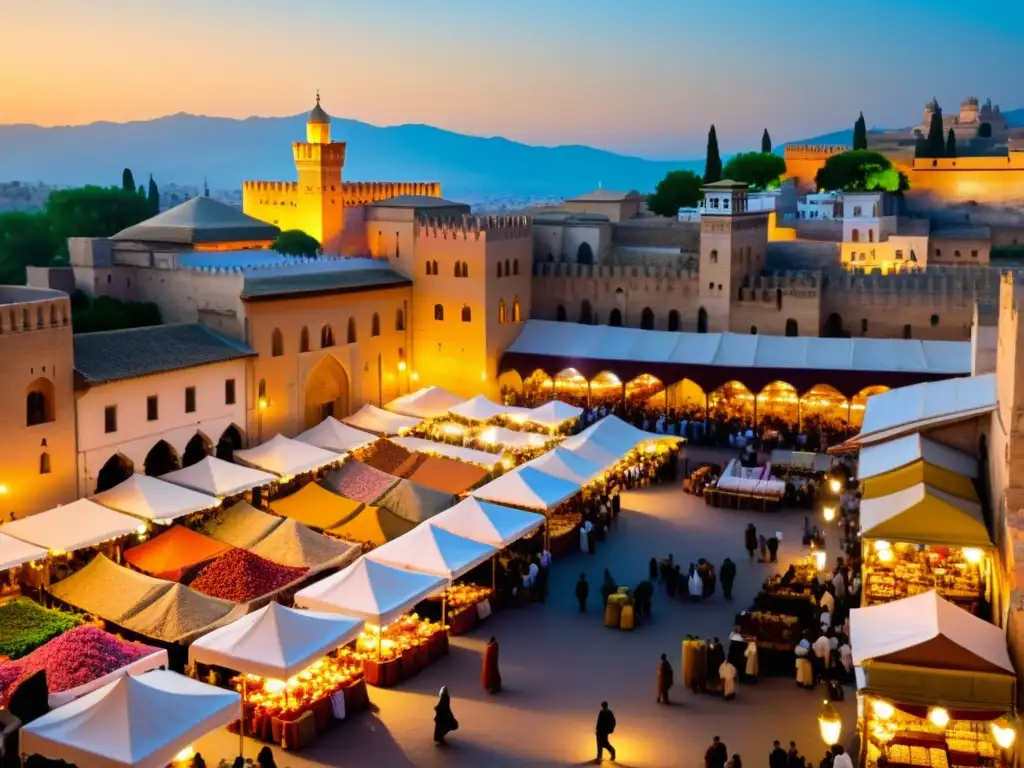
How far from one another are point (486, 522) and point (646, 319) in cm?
1815

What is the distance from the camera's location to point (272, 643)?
14977 mm

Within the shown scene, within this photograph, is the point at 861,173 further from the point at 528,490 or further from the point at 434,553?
the point at 434,553

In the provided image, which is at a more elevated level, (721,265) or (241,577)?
(721,265)

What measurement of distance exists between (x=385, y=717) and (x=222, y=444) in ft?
43.3

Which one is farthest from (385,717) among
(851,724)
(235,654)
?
(851,724)

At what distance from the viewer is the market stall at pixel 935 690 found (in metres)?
13.0

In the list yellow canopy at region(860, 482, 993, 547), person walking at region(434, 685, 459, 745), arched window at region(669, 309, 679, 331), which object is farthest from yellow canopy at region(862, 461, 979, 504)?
arched window at region(669, 309, 679, 331)

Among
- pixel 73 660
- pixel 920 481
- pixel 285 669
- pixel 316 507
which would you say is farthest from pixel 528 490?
pixel 73 660

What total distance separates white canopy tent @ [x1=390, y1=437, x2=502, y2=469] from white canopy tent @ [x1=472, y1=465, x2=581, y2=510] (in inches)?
110

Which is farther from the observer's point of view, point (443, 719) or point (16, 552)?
point (16, 552)

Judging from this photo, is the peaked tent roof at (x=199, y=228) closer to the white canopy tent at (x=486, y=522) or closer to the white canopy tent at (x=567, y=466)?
the white canopy tent at (x=567, y=466)

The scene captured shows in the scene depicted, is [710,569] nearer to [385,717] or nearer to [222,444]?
[385,717]

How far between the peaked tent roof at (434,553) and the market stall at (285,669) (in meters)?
2.54

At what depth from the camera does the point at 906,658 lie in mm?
13375
